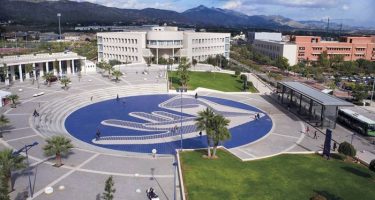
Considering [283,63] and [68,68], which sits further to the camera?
[283,63]

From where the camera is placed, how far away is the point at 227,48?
13638cm

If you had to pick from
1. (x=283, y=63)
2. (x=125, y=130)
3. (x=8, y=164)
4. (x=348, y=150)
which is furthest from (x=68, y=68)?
(x=283, y=63)

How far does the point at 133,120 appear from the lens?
5406 cm

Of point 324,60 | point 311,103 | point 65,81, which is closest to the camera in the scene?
point 311,103

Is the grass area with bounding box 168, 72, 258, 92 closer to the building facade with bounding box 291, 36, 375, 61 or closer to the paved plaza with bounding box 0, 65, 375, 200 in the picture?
the paved plaza with bounding box 0, 65, 375, 200

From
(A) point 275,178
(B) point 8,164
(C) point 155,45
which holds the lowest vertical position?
(A) point 275,178

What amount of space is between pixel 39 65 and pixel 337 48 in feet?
377

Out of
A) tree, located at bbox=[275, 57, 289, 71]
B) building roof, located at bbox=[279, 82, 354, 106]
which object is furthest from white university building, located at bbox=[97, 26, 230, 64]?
building roof, located at bbox=[279, 82, 354, 106]

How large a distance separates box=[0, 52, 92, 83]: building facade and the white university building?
27.2 metres

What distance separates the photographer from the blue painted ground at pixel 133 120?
43.6 m

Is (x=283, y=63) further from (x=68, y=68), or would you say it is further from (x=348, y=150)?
(x=348, y=150)

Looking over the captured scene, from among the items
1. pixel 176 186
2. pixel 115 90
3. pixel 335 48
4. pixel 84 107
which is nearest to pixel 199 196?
pixel 176 186

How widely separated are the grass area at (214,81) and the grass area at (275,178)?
42.5 m

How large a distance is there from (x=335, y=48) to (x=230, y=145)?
4448 inches
